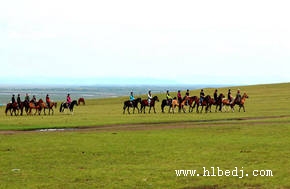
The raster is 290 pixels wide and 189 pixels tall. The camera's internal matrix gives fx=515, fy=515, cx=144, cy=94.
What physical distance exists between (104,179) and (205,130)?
51.5 feet

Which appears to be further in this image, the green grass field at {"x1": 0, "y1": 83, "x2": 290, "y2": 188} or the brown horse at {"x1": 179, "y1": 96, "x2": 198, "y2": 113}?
the brown horse at {"x1": 179, "y1": 96, "x2": 198, "y2": 113}

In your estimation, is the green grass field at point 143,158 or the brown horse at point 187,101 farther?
the brown horse at point 187,101

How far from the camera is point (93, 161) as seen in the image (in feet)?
65.3

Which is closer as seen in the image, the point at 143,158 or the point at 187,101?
the point at 143,158

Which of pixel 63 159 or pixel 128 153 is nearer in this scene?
pixel 63 159

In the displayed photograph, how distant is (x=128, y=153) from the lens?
2178cm

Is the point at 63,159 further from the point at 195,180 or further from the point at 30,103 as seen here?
the point at 30,103

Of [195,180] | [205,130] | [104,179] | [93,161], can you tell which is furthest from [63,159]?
[205,130]

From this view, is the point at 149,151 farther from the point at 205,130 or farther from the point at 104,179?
the point at 205,130

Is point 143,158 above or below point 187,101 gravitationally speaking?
below

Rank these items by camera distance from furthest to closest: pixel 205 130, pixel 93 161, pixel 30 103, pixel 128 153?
1. pixel 30 103
2. pixel 205 130
3. pixel 128 153
4. pixel 93 161

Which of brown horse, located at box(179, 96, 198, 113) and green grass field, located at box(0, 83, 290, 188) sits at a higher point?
brown horse, located at box(179, 96, 198, 113)

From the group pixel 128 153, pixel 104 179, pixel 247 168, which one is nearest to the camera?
pixel 104 179

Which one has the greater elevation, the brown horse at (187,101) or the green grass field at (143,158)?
the brown horse at (187,101)
